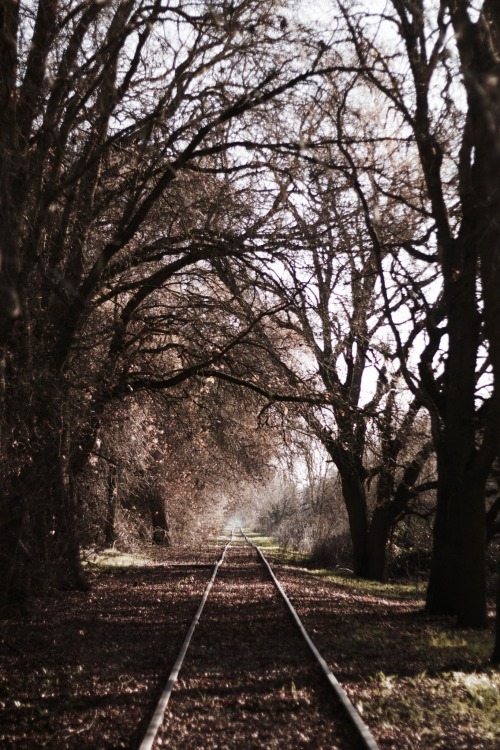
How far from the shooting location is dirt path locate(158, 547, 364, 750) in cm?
562

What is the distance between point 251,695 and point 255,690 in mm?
178

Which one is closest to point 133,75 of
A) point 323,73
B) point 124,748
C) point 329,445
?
point 323,73

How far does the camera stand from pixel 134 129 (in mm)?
10555

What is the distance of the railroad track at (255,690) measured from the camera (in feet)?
18.3

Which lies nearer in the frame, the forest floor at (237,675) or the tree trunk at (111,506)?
the forest floor at (237,675)

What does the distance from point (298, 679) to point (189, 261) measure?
789cm

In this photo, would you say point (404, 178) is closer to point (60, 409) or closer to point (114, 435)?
point (60, 409)

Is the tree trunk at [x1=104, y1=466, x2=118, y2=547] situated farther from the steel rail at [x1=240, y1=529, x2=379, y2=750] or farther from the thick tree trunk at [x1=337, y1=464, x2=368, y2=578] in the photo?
the steel rail at [x1=240, y1=529, x2=379, y2=750]

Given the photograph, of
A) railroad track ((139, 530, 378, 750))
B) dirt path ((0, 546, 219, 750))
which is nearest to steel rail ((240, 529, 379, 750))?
railroad track ((139, 530, 378, 750))

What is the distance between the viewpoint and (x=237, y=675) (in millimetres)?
7633

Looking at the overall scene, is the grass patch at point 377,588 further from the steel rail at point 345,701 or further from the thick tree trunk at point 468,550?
the steel rail at point 345,701

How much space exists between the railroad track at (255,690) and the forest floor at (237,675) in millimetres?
22

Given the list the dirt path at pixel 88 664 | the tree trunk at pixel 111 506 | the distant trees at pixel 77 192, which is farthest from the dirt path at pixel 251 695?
the tree trunk at pixel 111 506

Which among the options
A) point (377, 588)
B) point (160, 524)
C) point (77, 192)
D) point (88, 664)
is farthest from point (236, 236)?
point (160, 524)
